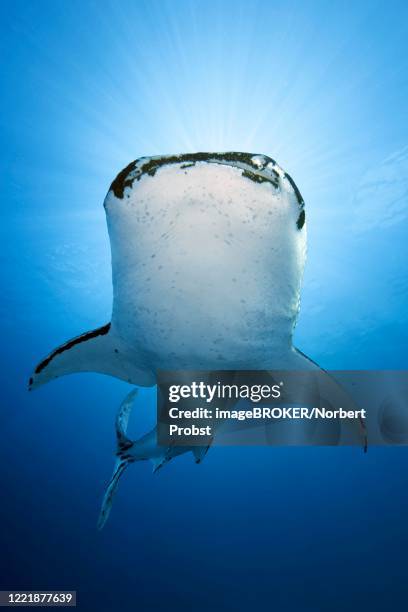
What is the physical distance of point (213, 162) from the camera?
216 centimetres

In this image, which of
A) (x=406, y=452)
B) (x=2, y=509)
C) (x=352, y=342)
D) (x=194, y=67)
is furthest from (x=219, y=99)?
(x=2, y=509)

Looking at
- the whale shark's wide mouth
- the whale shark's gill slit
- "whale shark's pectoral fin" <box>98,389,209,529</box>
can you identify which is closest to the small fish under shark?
the whale shark's wide mouth

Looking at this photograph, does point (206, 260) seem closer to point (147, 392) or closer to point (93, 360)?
point (93, 360)

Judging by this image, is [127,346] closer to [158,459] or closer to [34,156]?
[158,459]

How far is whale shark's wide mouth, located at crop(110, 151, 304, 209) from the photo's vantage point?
2.17m

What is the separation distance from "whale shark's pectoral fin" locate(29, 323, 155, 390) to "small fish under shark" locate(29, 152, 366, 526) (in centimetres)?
25

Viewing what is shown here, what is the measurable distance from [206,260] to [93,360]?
9.04 feet

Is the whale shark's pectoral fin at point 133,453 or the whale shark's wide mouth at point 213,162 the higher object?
the whale shark's wide mouth at point 213,162

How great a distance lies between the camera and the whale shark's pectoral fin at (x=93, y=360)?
418 centimetres

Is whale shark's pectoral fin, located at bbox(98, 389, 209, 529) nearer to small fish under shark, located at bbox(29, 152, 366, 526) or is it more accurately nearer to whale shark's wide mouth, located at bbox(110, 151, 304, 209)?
small fish under shark, located at bbox(29, 152, 366, 526)

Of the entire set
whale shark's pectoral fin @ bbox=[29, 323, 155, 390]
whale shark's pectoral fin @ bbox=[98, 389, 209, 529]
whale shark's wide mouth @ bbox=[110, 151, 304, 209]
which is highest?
whale shark's wide mouth @ bbox=[110, 151, 304, 209]

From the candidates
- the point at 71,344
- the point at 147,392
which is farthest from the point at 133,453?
the point at 147,392

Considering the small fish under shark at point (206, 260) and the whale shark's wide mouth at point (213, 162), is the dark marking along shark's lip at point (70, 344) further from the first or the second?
the whale shark's wide mouth at point (213, 162)

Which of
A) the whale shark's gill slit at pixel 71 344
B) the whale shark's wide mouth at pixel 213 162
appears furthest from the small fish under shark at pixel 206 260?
the whale shark's gill slit at pixel 71 344
